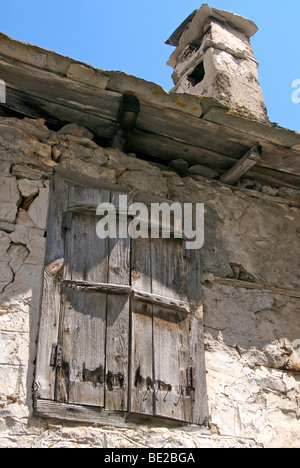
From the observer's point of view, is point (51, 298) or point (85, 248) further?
point (85, 248)

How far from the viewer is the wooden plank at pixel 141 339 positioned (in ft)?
13.1

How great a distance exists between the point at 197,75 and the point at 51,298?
3.65m

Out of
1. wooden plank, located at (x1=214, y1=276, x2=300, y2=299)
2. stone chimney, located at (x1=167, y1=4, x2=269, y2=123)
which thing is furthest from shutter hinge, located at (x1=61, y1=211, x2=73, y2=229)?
stone chimney, located at (x1=167, y1=4, x2=269, y2=123)

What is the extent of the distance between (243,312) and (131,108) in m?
1.64

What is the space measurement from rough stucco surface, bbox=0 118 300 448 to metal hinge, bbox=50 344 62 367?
0.38 ft

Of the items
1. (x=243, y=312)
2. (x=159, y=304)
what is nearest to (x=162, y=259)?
(x=159, y=304)

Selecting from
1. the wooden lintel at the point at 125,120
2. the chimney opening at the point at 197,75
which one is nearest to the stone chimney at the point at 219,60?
the chimney opening at the point at 197,75

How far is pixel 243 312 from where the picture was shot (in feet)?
15.7

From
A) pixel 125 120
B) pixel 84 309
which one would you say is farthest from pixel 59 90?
pixel 84 309

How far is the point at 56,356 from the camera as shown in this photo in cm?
391

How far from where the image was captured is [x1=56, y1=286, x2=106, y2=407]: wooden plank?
152 inches

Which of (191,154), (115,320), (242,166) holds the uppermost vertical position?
(191,154)

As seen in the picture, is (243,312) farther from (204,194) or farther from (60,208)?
(60,208)

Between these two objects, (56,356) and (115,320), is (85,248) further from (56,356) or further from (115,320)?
(56,356)
